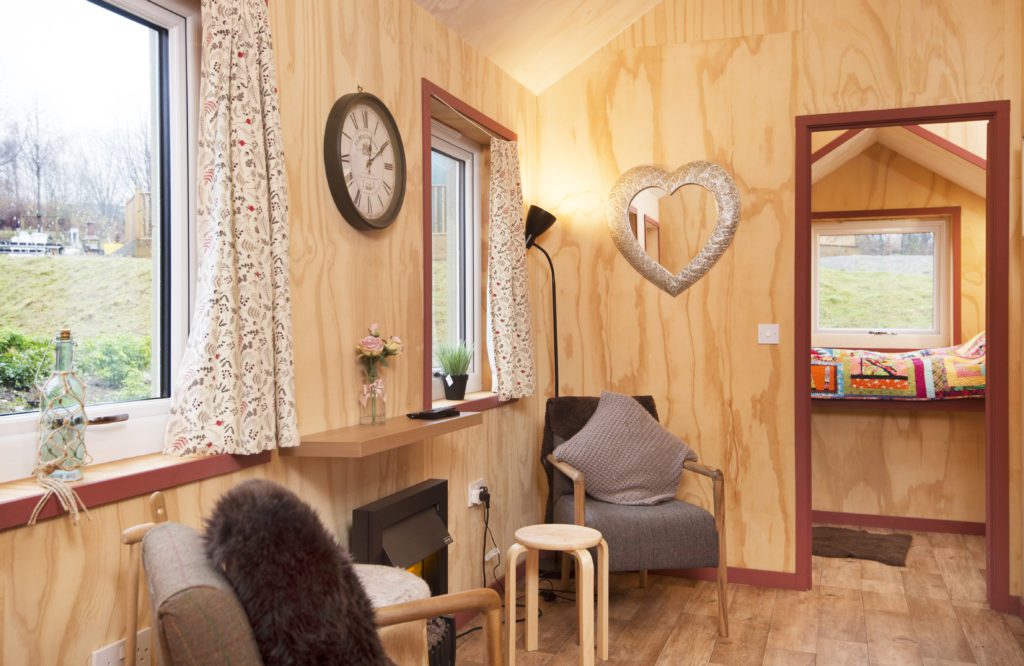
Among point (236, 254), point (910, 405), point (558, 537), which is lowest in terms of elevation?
point (558, 537)

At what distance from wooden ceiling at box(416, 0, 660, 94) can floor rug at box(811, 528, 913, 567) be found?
2870mm

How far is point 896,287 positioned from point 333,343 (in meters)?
4.52

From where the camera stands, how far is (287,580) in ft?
4.54

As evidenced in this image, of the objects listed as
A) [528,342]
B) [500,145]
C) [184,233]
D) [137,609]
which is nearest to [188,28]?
[184,233]

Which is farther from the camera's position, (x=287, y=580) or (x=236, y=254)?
(x=236, y=254)

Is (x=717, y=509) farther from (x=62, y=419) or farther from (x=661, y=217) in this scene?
(x=62, y=419)

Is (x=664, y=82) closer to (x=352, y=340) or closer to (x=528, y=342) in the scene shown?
(x=528, y=342)

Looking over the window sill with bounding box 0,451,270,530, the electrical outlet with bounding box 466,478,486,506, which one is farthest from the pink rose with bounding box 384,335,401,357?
the electrical outlet with bounding box 466,478,486,506

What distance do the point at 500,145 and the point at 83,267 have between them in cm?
223

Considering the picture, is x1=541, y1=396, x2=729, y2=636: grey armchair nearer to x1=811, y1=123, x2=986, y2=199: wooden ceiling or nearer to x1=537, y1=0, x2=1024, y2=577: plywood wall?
x1=537, y1=0, x2=1024, y2=577: plywood wall

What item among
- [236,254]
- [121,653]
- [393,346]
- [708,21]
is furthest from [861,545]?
[121,653]

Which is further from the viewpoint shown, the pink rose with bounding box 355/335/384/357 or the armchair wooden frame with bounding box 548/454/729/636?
the armchair wooden frame with bounding box 548/454/729/636

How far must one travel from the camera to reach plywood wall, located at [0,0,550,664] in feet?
5.44

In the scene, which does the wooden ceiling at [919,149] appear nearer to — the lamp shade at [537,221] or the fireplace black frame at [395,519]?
the lamp shade at [537,221]
